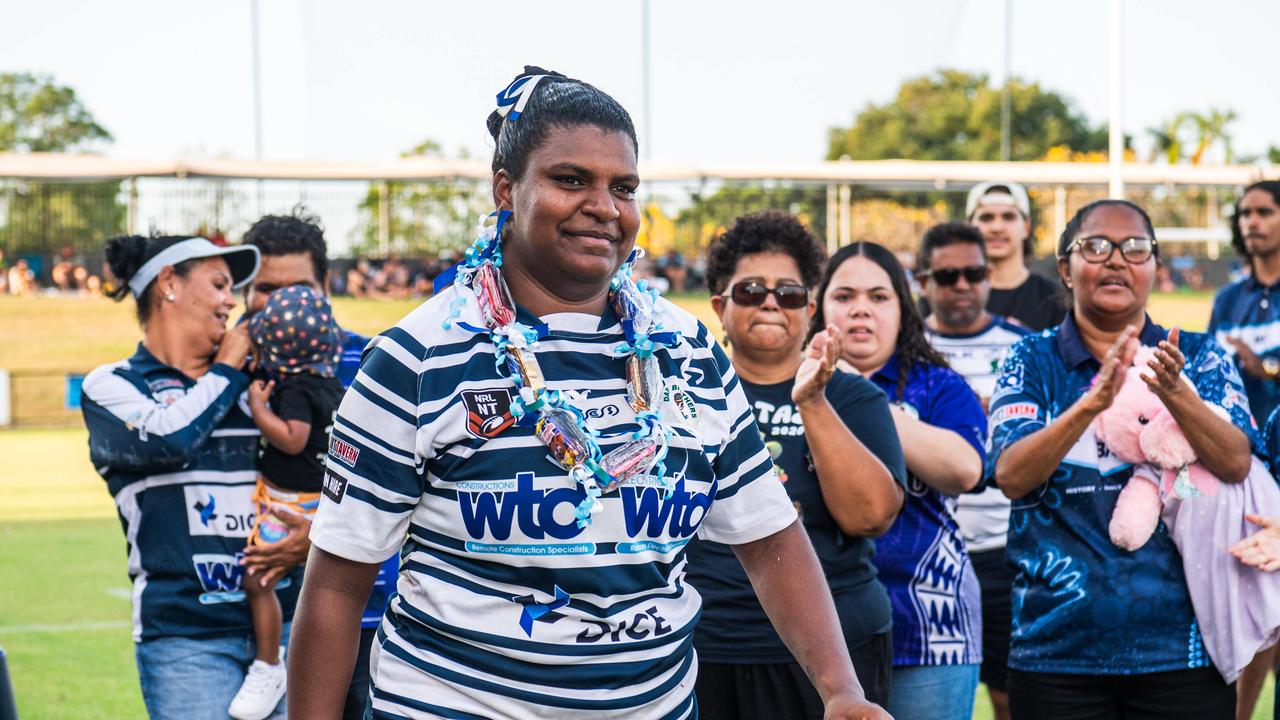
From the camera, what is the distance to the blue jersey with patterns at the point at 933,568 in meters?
4.16

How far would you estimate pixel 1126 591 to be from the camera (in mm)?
3936

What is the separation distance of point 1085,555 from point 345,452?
98.9 inches

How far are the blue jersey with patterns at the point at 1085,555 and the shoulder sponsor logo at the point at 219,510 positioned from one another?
242 centimetres

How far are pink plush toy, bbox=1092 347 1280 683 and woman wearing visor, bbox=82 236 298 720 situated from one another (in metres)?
2.71

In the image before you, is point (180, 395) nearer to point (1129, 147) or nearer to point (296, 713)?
point (296, 713)

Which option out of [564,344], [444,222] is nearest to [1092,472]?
[564,344]

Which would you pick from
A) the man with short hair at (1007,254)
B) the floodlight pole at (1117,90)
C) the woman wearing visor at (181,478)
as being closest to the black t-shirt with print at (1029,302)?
the man with short hair at (1007,254)

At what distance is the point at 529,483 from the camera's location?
2.39 m

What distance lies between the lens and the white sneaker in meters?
4.08

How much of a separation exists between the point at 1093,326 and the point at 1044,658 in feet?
3.52

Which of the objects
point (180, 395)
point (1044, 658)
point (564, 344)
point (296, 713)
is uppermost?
point (564, 344)

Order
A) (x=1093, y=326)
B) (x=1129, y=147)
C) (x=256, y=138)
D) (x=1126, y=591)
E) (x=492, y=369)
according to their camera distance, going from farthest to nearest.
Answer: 1. (x=1129, y=147)
2. (x=256, y=138)
3. (x=1093, y=326)
4. (x=1126, y=591)
5. (x=492, y=369)

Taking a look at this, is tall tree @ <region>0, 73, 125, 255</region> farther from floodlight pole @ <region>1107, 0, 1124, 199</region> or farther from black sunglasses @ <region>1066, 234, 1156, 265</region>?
black sunglasses @ <region>1066, 234, 1156, 265</region>

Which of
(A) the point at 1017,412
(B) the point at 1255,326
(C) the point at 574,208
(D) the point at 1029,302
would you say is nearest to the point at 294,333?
(C) the point at 574,208
